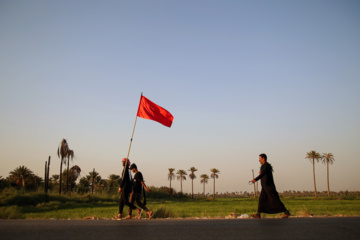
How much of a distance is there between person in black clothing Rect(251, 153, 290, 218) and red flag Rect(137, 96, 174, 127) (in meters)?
4.26

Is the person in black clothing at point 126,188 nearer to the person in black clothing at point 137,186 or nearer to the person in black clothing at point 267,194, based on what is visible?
the person in black clothing at point 137,186

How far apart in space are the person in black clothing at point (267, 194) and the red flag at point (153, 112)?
14.0ft

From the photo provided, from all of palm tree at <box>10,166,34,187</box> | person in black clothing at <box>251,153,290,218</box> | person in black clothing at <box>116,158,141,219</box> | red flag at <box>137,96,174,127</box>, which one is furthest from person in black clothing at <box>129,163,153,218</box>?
palm tree at <box>10,166,34,187</box>

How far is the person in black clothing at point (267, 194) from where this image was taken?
9.81 m

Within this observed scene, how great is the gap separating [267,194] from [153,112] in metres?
5.46

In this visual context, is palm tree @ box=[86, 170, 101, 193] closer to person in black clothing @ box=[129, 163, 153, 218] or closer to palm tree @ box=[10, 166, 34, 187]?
palm tree @ box=[10, 166, 34, 187]

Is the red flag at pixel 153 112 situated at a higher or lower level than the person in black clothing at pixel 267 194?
higher

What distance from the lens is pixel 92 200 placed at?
4975 centimetres

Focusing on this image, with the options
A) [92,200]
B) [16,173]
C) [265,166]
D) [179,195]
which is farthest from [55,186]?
[265,166]

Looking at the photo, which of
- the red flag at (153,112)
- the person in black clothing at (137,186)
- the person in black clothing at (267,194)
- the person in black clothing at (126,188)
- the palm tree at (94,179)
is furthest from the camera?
the palm tree at (94,179)

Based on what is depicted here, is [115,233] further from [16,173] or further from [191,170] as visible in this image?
[191,170]

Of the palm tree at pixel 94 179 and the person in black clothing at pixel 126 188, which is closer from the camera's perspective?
the person in black clothing at pixel 126 188

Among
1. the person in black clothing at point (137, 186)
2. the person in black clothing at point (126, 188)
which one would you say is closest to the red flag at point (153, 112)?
the person in black clothing at point (126, 188)

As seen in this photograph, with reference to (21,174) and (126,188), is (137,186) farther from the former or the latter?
(21,174)
